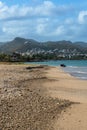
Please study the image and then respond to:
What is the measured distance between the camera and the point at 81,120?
15.0 m

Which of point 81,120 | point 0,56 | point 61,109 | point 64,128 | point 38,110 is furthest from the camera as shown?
point 0,56

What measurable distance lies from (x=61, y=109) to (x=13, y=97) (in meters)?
3.24

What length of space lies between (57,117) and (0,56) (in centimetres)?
14996

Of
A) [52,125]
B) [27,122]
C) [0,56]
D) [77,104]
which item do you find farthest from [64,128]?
[0,56]

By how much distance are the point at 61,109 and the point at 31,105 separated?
4.79 ft

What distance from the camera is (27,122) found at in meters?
13.9

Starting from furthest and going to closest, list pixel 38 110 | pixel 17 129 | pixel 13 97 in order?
pixel 13 97 < pixel 38 110 < pixel 17 129

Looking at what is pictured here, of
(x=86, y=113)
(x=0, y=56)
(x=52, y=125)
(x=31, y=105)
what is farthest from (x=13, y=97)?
(x=0, y=56)

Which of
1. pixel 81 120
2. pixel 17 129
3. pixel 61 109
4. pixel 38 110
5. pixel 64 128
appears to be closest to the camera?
pixel 17 129

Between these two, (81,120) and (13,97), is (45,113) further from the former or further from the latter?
(13,97)

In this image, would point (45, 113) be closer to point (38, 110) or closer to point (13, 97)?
point (38, 110)

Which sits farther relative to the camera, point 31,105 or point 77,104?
point 77,104

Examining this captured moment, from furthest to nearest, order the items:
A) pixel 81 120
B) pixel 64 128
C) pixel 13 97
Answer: pixel 13 97
pixel 81 120
pixel 64 128

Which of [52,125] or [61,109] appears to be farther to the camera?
[61,109]
